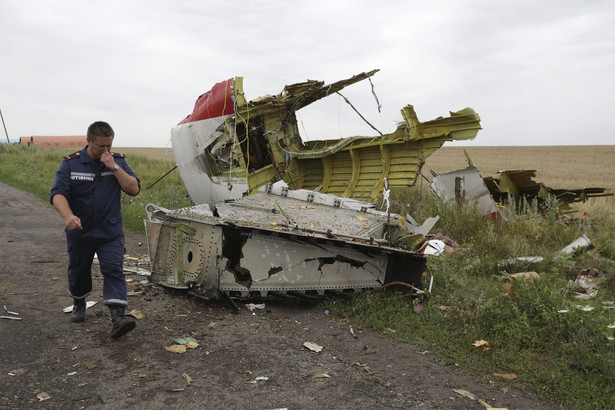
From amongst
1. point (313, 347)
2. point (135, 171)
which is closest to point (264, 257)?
point (313, 347)

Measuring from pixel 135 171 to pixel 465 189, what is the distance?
1235 centimetres

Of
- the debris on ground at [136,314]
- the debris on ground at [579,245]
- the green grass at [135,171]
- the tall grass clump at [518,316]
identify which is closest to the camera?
the tall grass clump at [518,316]

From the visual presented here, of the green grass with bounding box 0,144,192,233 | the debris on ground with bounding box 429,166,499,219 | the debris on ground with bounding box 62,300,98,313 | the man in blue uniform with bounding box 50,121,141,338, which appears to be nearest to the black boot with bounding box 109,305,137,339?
the man in blue uniform with bounding box 50,121,141,338

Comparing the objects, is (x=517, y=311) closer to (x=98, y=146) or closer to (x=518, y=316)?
(x=518, y=316)

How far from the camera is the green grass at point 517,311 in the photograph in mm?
3414

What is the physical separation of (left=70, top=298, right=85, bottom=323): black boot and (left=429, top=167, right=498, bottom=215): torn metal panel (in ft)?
18.1

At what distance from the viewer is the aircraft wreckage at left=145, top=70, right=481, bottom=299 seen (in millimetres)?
4703

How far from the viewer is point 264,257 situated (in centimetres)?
470

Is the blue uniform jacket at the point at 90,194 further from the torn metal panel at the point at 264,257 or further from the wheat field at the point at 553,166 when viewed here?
the wheat field at the point at 553,166

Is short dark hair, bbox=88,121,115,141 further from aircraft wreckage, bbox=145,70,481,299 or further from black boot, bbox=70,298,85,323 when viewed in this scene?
black boot, bbox=70,298,85,323

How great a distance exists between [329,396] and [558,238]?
4906 millimetres

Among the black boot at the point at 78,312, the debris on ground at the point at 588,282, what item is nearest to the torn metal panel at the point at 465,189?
the debris on ground at the point at 588,282

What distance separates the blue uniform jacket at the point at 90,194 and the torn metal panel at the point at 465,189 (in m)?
5.38

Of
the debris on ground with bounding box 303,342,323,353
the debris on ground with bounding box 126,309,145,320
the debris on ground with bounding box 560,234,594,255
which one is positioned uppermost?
the debris on ground with bounding box 560,234,594,255
